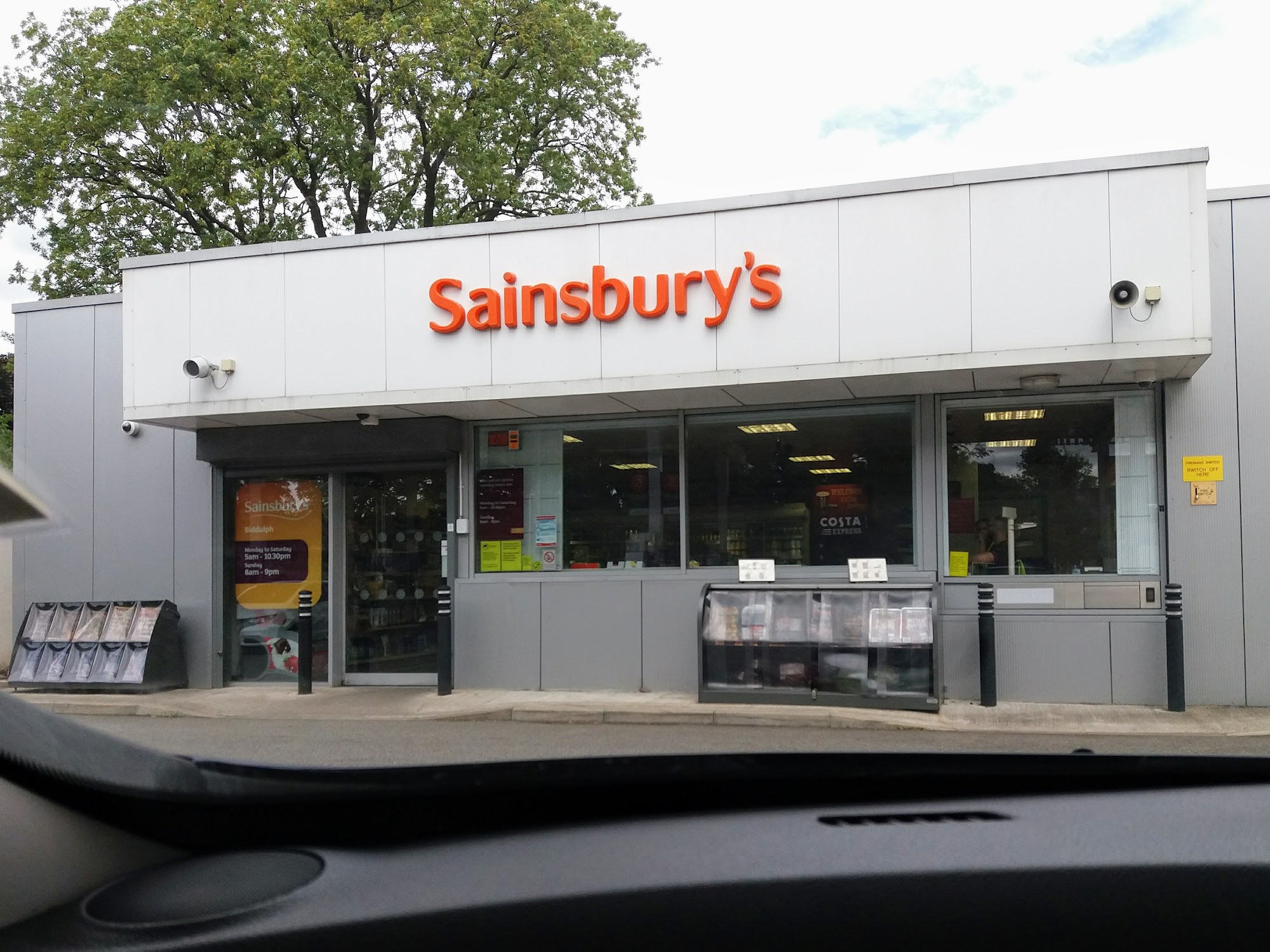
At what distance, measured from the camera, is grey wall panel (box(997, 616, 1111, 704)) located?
35.9 ft

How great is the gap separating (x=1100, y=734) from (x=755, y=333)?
15.6 ft

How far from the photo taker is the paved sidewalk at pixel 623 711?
32.6 feet

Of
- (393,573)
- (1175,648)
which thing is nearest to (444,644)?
(393,573)

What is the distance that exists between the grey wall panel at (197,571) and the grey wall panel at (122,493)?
5.1 inches

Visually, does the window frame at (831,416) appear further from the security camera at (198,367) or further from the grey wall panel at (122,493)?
the grey wall panel at (122,493)

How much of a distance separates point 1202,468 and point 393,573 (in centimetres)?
870

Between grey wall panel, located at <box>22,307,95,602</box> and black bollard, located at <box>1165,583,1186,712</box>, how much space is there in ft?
39.6

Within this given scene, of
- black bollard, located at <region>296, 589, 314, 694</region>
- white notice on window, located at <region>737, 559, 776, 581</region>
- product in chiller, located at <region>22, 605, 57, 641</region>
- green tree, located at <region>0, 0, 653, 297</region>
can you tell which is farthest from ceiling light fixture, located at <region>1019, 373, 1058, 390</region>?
green tree, located at <region>0, 0, 653, 297</region>

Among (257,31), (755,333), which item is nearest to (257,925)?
(755,333)

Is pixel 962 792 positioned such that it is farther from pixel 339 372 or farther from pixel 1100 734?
pixel 339 372

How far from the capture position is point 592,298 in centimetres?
1171

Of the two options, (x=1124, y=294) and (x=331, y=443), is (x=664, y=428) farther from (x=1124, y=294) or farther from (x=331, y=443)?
(x=1124, y=294)

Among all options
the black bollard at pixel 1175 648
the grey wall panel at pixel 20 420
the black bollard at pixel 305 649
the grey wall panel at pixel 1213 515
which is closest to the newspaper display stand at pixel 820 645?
the black bollard at pixel 1175 648

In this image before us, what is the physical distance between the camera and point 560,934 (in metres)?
1.72
